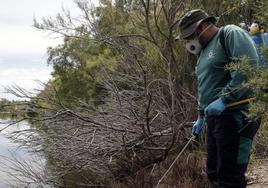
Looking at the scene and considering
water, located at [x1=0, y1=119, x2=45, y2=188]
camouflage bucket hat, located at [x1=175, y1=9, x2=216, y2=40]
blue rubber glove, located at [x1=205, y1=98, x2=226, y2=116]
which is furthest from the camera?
water, located at [x1=0, y1=119, x2=45, y2=188]

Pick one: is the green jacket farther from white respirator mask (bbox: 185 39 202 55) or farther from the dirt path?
the dirt path

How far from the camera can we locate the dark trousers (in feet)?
12.3

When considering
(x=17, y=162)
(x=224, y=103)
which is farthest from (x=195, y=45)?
(x=17, y=162)

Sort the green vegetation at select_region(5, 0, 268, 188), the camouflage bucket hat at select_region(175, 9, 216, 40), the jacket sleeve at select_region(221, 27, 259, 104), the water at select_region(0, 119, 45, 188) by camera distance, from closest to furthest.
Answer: the jacket sleeve at select_region(221, 27, 259, 104) < the camouflage bucket hat at select_region(175, 9, 216, 40) < the green vegetation at select_region(5, 0, 268, 188) < the water at select_region(0, 119, 45, 188)

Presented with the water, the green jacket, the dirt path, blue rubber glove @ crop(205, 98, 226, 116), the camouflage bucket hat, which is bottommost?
the water

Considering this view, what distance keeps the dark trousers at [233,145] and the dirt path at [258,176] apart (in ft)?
6.70

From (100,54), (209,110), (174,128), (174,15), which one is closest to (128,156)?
(174,128)

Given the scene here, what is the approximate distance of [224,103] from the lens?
12.2 ft

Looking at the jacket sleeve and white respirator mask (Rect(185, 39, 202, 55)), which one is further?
white respirator mask (Rect(185, 39, 202, 55))

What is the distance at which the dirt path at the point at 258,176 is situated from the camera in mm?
5762

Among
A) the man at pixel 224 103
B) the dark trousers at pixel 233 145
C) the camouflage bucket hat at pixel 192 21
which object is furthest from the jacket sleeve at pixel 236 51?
the camouflage bucket hat at pixel 192 21

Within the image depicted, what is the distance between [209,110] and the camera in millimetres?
3791

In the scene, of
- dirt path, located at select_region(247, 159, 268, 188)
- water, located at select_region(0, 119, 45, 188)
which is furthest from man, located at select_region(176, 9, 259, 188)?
water, located at select_region(0, 119, 45, 188)

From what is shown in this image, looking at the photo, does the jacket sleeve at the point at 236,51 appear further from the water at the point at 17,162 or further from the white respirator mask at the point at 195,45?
the water at the point at 17,162
